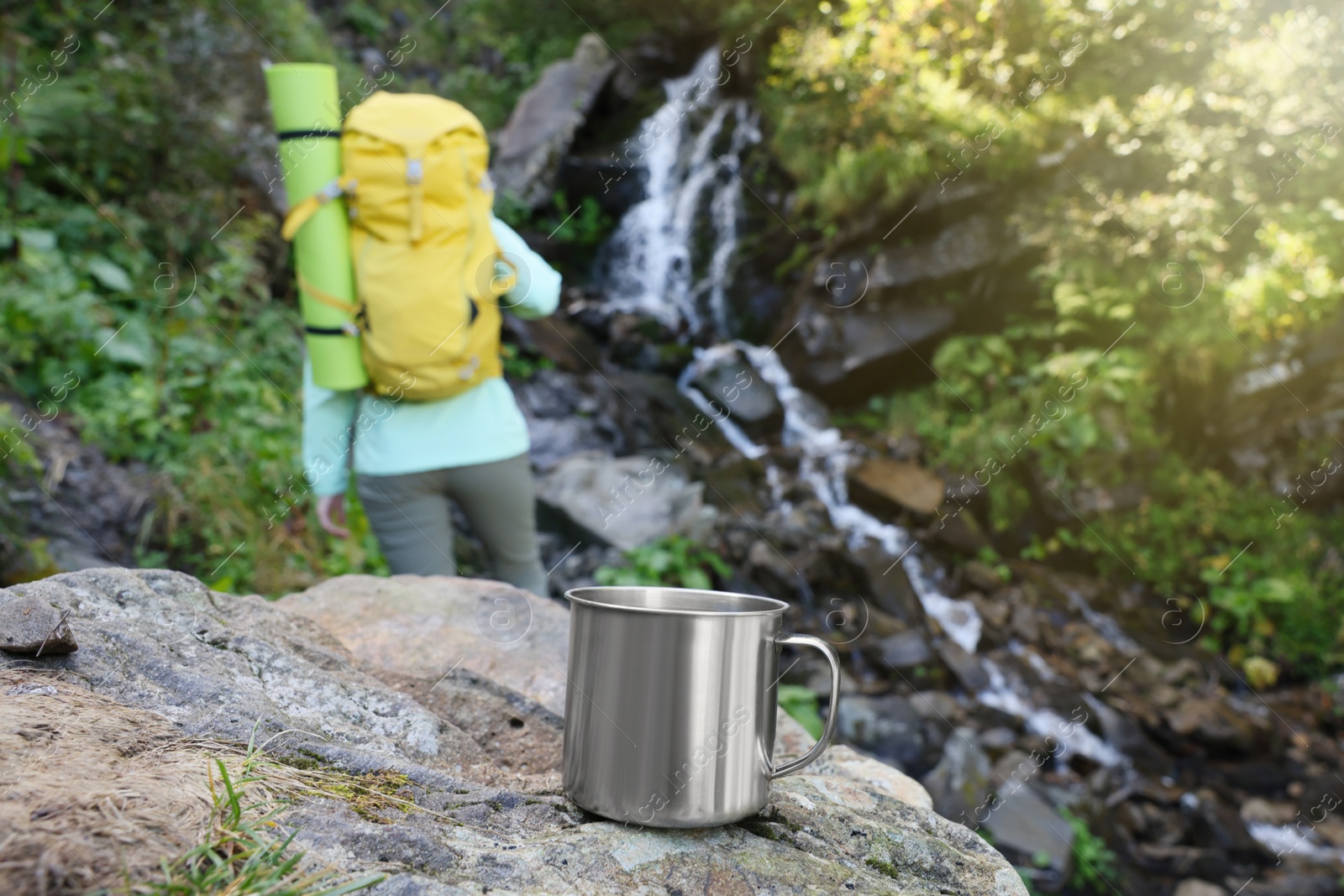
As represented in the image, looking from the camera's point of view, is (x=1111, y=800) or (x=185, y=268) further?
(x=185, y=268)

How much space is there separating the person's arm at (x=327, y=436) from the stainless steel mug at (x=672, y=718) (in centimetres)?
178

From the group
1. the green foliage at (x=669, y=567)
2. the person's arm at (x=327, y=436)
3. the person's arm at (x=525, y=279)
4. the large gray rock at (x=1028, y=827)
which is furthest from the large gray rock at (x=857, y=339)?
the person's arm at (x=327, y=436)

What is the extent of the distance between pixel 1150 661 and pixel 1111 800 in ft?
5.48

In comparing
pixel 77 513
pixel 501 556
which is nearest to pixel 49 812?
pixel 501 556

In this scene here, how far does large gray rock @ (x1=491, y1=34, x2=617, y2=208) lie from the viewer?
421 inches

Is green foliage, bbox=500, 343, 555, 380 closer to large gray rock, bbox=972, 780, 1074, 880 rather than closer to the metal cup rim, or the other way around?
large gray rock, bbox=972, 780, 1074, 880

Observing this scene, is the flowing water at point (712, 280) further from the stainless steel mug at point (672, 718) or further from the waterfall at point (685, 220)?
the stainless steel mug at point (672, 718)

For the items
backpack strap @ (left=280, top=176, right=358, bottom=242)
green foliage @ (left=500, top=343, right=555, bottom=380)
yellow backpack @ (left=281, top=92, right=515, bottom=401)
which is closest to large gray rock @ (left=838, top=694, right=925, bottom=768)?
yellow backpack @ (left=281, top=92, right=515, bottom=401)

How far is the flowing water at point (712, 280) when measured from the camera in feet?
23.3

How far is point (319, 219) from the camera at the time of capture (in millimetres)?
2520

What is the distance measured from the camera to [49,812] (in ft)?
2.72

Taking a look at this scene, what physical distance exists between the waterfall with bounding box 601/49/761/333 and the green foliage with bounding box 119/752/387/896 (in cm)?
879

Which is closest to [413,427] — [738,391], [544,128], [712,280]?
[738,391]

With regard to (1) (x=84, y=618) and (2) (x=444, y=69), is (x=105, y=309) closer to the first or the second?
(1) (x=84, y=618)
